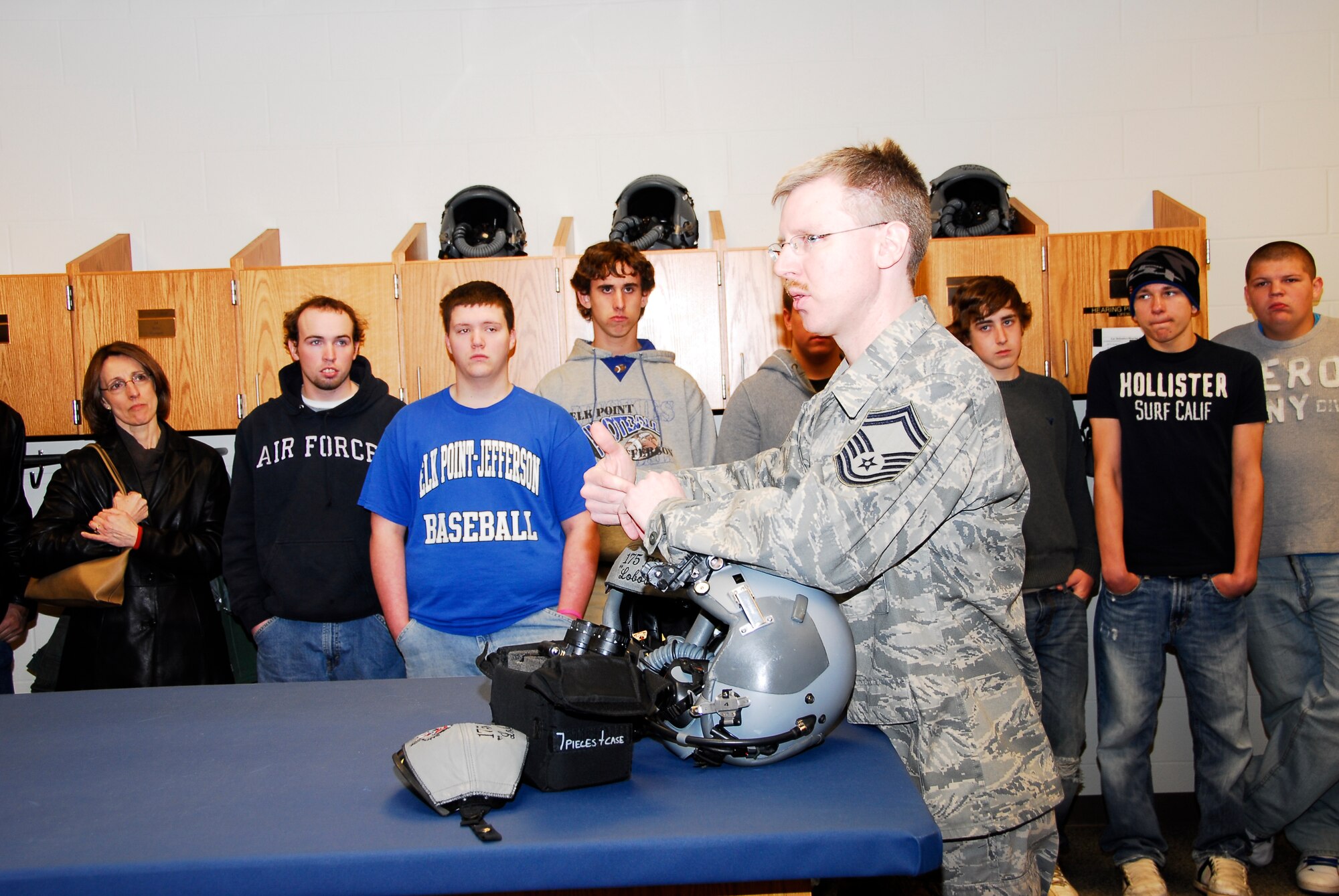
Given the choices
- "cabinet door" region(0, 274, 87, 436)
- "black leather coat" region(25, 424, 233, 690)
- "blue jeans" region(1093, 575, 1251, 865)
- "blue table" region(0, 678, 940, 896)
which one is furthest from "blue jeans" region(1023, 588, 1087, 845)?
"cabinet door" region(0, 274, 87, 436)

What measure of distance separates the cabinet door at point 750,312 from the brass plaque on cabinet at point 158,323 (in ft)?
7.09

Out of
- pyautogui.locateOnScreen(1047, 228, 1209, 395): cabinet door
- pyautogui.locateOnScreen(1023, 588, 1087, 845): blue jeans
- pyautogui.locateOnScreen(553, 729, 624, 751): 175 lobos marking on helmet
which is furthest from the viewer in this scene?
pyautogui.locateOnScreen(1047, 228, 1209, 395): cabinet door

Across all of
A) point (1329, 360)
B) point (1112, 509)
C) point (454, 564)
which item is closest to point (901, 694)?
point (454, 564)

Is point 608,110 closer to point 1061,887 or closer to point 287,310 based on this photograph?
point 287,310

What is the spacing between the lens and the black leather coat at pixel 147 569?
3209mm

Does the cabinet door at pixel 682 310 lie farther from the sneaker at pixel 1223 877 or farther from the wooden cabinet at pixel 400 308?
the sneaker at pixel 1223 877

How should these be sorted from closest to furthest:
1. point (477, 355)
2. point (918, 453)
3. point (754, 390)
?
point (918, 453) → point (477, 355) → point (754, 390)

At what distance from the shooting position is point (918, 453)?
144 centimetres

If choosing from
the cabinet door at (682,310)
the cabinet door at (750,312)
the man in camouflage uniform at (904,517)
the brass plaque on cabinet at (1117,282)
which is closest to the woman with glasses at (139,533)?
the cabinet door at (682,310)

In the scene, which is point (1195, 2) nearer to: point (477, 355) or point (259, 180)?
point (477, 355)

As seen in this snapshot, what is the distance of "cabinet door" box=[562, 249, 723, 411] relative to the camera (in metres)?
3.76

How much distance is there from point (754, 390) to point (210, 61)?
2937 mm

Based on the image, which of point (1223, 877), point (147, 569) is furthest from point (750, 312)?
point (1223, 877)

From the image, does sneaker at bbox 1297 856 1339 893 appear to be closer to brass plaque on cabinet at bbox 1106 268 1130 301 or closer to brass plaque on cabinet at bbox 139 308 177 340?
brass plaque on cabinet at bbox 1106 268 1130 301
